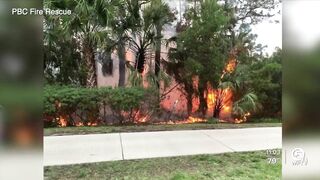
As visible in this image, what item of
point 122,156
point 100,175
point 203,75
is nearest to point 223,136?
point 203,75

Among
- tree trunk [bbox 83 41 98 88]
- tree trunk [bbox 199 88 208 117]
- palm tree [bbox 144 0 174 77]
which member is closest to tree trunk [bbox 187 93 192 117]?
tree trunk [bbox 199 88 208 117]

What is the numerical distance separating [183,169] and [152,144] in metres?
0.28

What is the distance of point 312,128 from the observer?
2684 mm

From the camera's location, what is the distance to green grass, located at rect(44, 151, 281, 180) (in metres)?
2.41

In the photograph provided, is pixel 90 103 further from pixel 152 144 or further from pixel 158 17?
pixel 158 17

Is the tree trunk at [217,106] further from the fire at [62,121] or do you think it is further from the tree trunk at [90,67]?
the fire at [62,121]

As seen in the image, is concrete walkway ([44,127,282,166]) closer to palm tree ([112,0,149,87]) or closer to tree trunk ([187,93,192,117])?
tree trunk ([187,93,192,117])

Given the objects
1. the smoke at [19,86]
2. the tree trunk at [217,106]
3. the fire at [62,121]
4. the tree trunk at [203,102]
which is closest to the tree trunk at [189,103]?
the tree trunk at [203,102]

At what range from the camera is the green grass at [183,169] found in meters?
2.41

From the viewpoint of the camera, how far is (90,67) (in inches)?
98.3

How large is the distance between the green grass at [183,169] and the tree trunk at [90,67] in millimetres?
561

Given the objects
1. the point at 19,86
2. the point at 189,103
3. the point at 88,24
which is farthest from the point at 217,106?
the point at 19,86

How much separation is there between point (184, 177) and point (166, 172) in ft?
0.43

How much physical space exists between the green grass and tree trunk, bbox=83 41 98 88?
1.84ft
